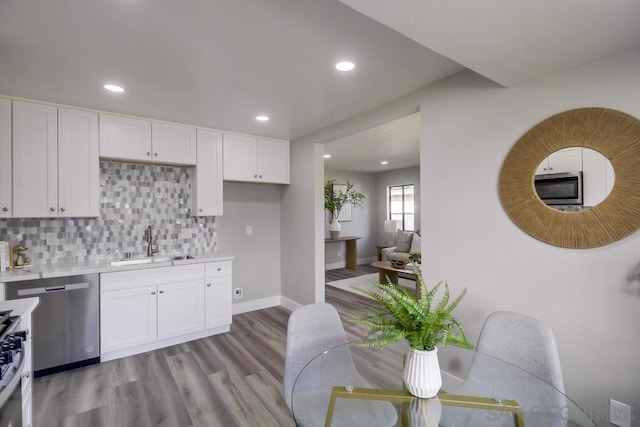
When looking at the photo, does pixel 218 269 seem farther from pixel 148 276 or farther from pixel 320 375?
pixel 320 375

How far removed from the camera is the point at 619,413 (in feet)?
5.15

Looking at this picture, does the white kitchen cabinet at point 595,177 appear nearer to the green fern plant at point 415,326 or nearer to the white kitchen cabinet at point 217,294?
the green fern plant at point 415,326

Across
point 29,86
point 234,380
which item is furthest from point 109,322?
point 29,86

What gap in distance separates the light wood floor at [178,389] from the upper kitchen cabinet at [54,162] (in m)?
1.49

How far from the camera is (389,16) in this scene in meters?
1.25

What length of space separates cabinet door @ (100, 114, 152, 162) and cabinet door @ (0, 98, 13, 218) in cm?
65

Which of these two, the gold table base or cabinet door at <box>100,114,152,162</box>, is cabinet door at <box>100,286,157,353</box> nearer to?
cabinet door at <box>100,114,152,162</box>

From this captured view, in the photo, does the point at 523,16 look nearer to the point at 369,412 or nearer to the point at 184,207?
the point at 369,412

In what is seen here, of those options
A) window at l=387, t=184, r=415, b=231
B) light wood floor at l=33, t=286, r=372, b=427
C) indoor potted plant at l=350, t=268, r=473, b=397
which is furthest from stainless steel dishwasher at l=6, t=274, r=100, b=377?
window at l=387, t=184, r=415, b=231

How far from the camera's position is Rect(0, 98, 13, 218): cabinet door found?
8.35 feet

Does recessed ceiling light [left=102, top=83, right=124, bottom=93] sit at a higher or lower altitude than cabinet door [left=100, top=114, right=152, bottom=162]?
higher

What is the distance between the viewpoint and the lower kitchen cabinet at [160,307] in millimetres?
2834

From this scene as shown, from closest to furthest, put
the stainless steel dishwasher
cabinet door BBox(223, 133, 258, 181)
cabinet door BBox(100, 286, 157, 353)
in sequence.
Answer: the stainless steel dishwasher, cabinet door BBox(100, 286, 157, 353), cabinet door BBox(223, 133, 258, 181)

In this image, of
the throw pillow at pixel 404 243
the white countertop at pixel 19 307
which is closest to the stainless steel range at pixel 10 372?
the white countertop at pixel 19 307
